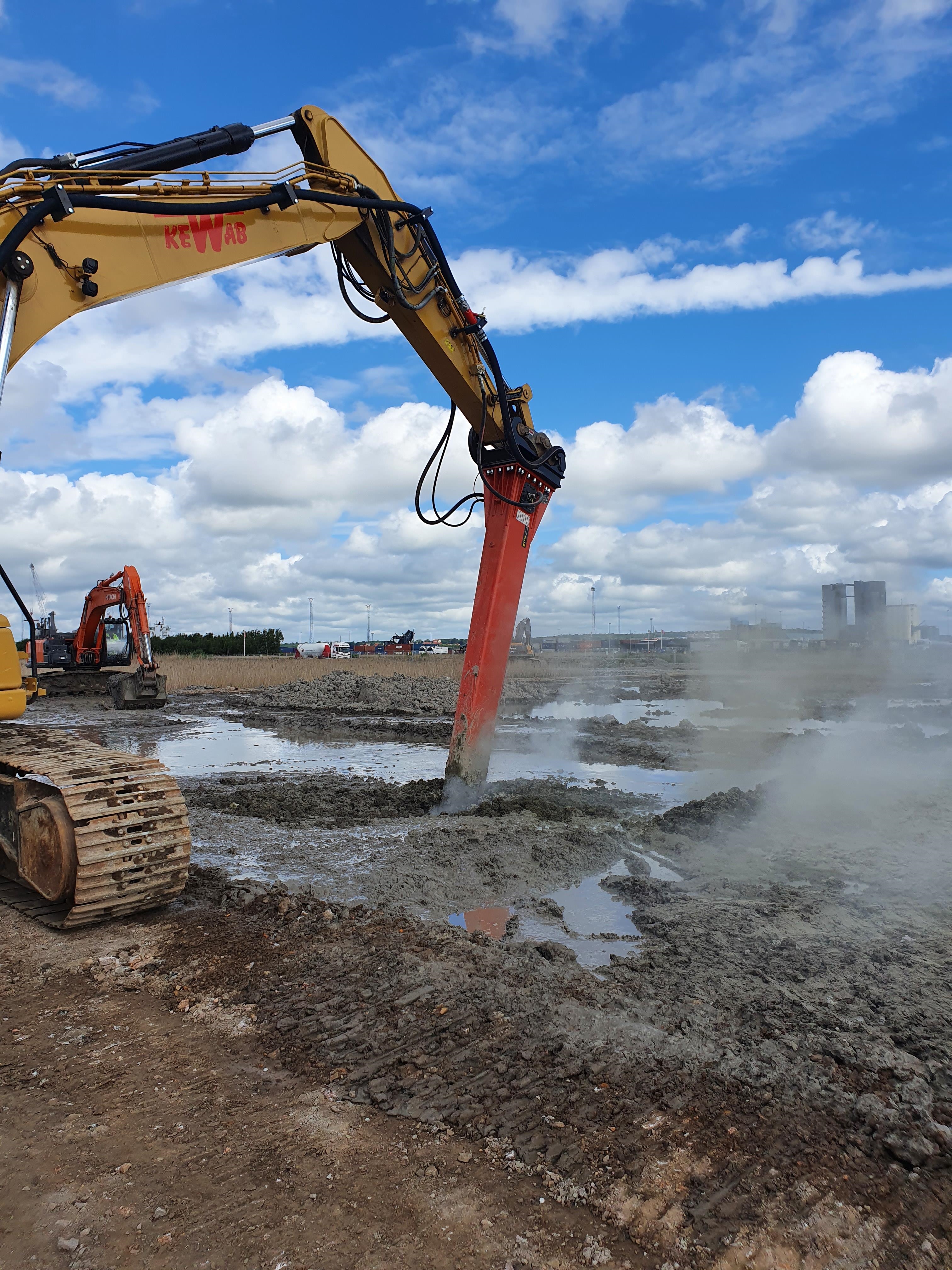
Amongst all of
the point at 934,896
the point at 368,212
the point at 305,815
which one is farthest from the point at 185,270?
the point at 934,896

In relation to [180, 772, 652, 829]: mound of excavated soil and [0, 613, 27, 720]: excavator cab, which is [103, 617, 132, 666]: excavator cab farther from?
[0, 613, 27, 720]: excavator cab

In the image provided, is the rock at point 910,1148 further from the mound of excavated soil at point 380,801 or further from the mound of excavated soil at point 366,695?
the mound of excavated soil at point 366,695

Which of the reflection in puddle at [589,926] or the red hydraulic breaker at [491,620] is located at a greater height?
the red hydraulic breaker at [491,620]

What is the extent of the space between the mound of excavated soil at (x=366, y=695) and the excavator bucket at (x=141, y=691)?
2982 mm

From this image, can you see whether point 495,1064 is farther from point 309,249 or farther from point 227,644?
point 227,644

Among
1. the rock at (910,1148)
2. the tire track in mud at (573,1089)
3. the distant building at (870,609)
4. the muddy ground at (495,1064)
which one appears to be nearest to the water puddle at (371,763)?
the muddy ground at (495,1064)

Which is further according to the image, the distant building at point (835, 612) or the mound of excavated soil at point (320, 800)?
the distant building at point (835, 612)

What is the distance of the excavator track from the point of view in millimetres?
4738

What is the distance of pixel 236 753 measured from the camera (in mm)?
13383

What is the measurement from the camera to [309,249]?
621 cm

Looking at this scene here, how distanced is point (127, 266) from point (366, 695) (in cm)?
1919

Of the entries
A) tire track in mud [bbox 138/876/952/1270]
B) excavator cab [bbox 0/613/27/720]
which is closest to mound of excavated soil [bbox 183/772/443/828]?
excavator cab [bbox 0/613/27/720]

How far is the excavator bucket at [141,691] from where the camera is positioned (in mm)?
20078

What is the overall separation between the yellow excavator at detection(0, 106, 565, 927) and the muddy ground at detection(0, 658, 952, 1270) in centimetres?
43
